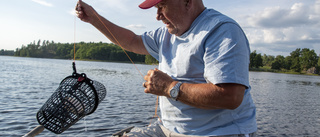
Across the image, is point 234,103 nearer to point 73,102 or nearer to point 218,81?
point 218,81

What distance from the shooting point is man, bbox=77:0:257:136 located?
1.71 meters

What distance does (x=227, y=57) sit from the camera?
1.70 metres

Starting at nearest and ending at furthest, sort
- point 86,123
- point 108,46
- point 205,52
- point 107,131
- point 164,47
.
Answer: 1. point 205,52
2. point 164,47
3. point 107,131
4. point 86,123
5. point 108,46

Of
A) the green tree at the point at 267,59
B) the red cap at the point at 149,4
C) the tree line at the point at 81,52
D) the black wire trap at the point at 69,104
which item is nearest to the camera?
the red cap at the point at 149,4

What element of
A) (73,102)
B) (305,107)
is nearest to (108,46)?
(305,107)

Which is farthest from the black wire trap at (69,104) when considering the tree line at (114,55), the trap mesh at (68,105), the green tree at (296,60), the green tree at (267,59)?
the green tree at (267,59)

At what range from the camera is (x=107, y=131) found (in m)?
8.91

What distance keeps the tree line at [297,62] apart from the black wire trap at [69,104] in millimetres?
112872

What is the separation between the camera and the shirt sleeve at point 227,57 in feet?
5.51

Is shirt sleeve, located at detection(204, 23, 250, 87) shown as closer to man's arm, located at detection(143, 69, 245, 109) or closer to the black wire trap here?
man's arm, located at detection(143, 69, 245, 109)

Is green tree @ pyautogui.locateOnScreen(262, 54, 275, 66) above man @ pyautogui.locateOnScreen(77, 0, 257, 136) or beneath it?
above

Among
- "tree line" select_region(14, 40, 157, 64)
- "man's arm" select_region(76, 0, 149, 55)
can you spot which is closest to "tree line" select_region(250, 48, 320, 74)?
"tree line" select_region(14, 40, 157, 64)

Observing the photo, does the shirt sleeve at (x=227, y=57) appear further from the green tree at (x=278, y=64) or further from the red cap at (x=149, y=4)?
the green tree at (x=278, y=64)

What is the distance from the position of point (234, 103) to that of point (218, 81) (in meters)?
0.21
